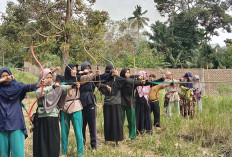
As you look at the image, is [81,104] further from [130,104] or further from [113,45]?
[113,45]

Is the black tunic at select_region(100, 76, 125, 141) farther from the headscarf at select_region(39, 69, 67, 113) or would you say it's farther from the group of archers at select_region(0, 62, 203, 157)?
the headscarf at select_region(39, 69, 67, 113)

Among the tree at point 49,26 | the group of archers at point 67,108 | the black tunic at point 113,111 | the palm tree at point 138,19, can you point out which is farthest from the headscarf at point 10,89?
the palm tree at point 138,19

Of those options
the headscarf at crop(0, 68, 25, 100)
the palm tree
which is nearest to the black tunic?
the headscarf at crop(0, 68, 25, 100)

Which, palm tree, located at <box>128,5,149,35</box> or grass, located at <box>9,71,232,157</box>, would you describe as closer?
grass, located at <box>9,71,232,157</box>

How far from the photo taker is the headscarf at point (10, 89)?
3.24 m

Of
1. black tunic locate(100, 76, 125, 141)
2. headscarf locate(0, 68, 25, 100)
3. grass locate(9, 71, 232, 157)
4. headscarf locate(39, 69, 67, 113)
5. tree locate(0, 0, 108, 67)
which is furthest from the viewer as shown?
tree locate(0, 0, 108, 67)

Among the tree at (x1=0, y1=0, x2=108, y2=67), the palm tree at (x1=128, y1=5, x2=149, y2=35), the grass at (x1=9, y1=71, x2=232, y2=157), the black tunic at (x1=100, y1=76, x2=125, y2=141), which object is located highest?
the palm tree at (x1=128, y1=5, x2=149, y2=35)

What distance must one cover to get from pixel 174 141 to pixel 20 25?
8.92 meters

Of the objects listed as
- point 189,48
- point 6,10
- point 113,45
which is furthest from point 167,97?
point 113,45

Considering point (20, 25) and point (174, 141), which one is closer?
point (174, 141)

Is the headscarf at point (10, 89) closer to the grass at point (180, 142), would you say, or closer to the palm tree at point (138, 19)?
the grass at point (180, 142)

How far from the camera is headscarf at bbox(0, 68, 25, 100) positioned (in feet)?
10.6

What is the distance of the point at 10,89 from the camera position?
10.7 feet

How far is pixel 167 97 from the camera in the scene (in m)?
7.24
